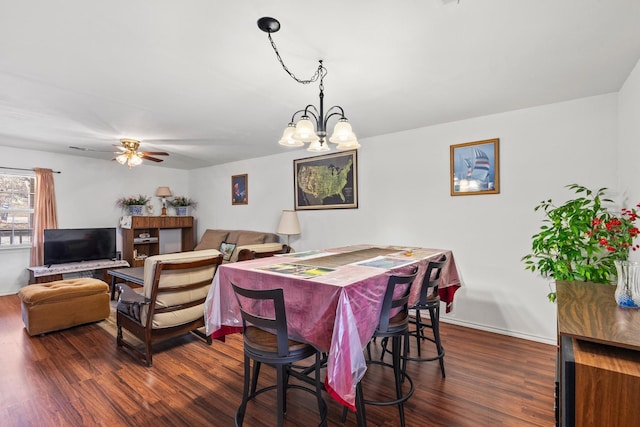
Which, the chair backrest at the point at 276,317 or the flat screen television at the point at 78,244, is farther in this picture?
the flat screen television at the point at 78,244

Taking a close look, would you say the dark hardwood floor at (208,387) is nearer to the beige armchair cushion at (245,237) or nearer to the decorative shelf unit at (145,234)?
the beige armchair cushion at (245,237)

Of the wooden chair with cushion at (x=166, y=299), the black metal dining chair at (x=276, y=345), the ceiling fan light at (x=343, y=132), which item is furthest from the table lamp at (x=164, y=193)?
the black metal dining chair at (x=276, y=345)

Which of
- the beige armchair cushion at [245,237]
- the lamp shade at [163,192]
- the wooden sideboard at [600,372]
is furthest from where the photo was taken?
the lamp shade at [163,192]

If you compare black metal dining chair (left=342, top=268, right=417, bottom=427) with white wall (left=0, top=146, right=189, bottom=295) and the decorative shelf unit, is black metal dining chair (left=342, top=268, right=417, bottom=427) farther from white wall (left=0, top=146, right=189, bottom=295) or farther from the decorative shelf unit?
white wall (left=0, top=146, right=189, bottom=295)

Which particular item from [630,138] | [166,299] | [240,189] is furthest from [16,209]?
[630,138]

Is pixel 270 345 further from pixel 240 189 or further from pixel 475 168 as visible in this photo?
pixel 240 189

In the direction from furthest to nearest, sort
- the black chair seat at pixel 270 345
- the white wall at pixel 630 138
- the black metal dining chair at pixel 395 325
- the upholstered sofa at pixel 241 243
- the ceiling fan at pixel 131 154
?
the upholstered sofa at pixel 241 243, the ceiling fan at pixel 131 154, the white wall at pixel 630 138, the black metal dining chair at pixel 395 325, the black chair seat at pixel 270 345

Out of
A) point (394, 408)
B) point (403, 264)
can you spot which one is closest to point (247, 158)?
point (403, 264)

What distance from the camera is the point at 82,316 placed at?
140 inches

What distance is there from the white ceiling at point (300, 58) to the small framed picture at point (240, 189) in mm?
2389

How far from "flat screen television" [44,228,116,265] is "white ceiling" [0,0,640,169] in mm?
2063

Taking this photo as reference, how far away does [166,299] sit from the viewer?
2705 mm

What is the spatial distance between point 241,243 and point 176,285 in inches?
109

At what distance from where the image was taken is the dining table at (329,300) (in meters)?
1.50
